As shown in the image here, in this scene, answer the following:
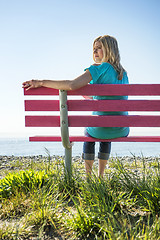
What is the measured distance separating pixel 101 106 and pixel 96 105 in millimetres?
58

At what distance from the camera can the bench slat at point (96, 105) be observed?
2945 mm

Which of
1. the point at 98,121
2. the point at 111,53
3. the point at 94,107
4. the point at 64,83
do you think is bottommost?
the point at 98,121

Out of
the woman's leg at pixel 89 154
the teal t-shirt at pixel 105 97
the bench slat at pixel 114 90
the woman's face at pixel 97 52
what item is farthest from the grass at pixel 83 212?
the woman's face at pixel 97 52

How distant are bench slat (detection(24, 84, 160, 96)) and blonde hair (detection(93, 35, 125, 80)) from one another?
0.36 metres

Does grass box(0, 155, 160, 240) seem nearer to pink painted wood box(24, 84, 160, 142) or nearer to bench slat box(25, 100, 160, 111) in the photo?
pink painted wood box(24, 84, 160, 142)

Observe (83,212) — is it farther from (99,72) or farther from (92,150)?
(99,72)

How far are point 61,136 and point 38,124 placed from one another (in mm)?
294

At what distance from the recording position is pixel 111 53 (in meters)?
3.20

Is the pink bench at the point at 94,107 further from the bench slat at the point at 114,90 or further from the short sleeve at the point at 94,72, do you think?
the short sleeve at the point at 94,72

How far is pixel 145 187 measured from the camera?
2721 millimetres

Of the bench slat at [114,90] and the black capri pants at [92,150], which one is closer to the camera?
the bench slat at [114,90]

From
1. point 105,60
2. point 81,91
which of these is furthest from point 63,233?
point 105,60

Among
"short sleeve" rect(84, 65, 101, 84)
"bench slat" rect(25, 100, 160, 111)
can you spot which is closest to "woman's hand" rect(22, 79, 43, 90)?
"bench slat" rect(25, 100, 160, 111)

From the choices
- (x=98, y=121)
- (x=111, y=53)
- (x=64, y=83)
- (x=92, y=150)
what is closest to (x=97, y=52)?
(x=111, y=53)
